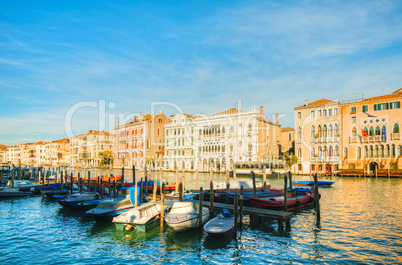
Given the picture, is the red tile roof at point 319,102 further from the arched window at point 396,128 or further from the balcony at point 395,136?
the balcony at point 395,136

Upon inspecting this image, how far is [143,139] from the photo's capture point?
2331 inches

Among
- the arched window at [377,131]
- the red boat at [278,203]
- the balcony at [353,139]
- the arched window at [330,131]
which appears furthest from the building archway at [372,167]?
the red boat at [278,203]

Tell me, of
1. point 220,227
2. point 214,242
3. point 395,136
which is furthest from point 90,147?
point 214,242

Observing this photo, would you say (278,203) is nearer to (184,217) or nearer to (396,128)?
(184,217)

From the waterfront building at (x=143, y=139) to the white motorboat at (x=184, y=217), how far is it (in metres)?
42.1

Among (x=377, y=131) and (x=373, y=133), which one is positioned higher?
(x=377, y=131)

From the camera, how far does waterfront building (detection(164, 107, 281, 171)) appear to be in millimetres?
44500

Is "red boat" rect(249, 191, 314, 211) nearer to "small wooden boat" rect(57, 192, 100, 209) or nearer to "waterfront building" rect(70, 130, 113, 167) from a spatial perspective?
"small wooden boat" rect(57, 192, 100, 209)

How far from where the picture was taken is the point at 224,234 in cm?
1170

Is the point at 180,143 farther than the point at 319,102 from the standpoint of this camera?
Yes

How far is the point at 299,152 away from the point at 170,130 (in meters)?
22.9

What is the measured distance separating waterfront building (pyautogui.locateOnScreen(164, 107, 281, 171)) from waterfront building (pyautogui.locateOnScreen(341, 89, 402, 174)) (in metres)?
10.5

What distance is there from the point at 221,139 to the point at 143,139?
18321 millimetres

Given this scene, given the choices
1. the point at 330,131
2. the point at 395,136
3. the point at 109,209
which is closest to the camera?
the point at 109,209
